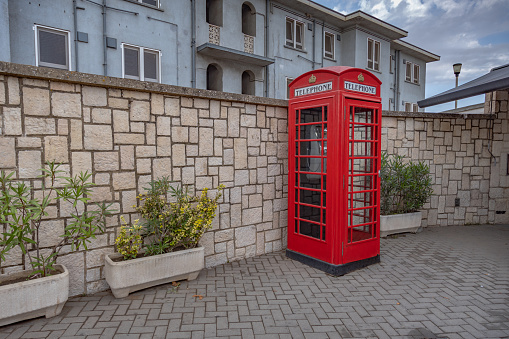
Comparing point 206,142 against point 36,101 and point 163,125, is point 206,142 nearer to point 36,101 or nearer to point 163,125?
point 163,125

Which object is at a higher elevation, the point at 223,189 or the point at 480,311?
the point at 223,189

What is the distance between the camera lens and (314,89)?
15.3 ft

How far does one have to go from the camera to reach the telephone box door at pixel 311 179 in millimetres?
4539

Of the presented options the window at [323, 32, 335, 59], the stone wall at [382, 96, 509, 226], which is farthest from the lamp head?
the stone wall at [382, 96, 509, 226]

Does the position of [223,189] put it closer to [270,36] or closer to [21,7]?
[21,7]

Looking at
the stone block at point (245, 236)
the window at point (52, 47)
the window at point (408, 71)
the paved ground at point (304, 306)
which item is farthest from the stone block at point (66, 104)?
the window at point (408, 71)

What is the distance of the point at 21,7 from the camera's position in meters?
8.77

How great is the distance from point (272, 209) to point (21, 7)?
→ 30.4 feet

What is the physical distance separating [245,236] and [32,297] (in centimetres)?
288

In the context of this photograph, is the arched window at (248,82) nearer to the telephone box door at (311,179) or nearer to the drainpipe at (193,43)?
the drainpipe at (193,43)

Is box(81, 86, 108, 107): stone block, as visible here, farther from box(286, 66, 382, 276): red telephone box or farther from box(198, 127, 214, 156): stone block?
box(286, 66, 382, 276): red telephone box

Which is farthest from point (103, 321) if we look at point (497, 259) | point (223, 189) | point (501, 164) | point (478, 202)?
point (501, 164)

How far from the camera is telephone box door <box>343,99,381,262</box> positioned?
15.1 feet

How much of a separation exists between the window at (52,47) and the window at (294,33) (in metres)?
9.44
